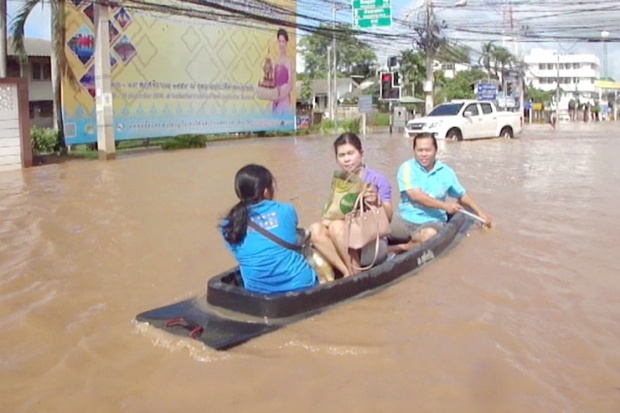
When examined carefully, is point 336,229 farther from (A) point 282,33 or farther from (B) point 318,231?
(A) point 282,33

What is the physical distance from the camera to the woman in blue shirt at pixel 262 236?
12.8 feet

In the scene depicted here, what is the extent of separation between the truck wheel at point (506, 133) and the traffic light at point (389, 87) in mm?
3757

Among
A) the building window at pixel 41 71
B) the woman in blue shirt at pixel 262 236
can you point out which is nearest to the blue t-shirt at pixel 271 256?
the woman in blue shirt at pixel 262 236

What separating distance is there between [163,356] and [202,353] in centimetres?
23

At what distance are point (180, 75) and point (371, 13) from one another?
6596mm

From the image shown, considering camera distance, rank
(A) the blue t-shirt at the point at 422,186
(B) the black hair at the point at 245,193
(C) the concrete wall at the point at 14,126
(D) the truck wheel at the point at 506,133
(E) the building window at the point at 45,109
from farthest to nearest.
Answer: (E) the building window at the point at 45,109, (D) the truck wheel at the point at 506,133, (C) the concrete wall at the point at 14,126, (A) the blue t-shirt at the point at 422,186, (B) the black hair at the point at 245,193

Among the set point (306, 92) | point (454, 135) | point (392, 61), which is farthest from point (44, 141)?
point (306, 92)

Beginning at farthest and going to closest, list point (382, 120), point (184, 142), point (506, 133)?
point (382, 120) → point (506, 133) → point (184, 142)

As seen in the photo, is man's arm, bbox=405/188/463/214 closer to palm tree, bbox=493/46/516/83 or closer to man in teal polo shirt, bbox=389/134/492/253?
man in teal polo shirt, bbox=389/134/492/253

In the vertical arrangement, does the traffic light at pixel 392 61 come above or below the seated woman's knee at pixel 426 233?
above

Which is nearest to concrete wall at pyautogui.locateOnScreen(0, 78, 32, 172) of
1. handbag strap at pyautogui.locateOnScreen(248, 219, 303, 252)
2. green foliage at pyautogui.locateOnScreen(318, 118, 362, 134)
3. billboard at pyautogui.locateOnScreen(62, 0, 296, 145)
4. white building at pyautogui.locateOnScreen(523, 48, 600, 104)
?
billboard at pyautogui.locateOnScreen(62, 0, 296, 145)

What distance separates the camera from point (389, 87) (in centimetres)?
2455

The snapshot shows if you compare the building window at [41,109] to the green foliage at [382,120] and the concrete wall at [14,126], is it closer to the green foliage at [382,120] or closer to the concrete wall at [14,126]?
the green foliage at [382,120]

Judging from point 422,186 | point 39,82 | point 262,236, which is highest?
point 39,82
